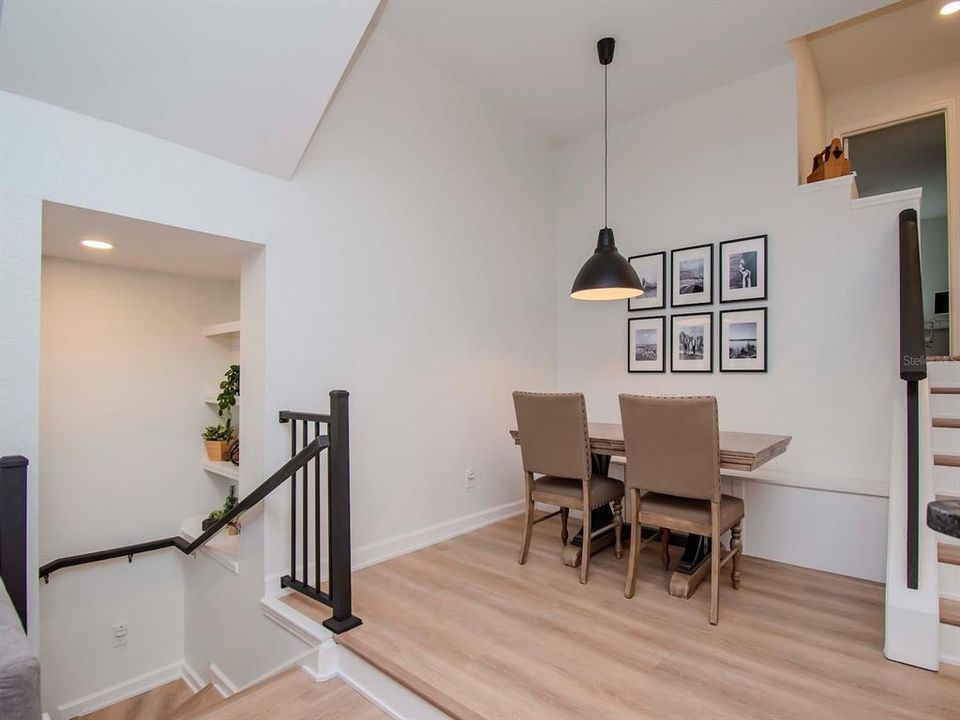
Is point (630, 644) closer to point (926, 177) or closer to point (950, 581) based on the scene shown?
point (950, 581)

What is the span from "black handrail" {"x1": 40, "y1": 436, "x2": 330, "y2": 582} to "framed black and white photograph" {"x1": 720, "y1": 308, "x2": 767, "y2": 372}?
2.77 meters

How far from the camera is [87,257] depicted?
2.80 metres

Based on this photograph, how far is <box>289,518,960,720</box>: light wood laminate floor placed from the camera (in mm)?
1711

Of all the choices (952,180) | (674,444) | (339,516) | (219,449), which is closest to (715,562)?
(674,444)

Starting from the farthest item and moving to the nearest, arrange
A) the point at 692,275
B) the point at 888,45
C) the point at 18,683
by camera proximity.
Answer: the point at 692,275 → the point at 888,45 → the point at 18,683

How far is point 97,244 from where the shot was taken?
252 centimetres

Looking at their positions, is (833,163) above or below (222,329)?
above

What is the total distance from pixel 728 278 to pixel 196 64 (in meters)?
3.31

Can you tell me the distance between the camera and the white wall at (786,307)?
295 centimetres

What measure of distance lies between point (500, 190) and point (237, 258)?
2038 millimetres

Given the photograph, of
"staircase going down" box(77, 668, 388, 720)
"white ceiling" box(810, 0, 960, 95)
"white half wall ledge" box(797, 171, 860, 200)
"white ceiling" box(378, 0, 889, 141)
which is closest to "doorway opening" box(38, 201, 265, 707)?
"staircase going down" box(77, 668, 388, 720)

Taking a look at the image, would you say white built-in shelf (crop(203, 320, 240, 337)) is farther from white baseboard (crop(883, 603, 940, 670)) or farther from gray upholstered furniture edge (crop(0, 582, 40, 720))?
white baseboard (crop(883, 603, 940, 670))

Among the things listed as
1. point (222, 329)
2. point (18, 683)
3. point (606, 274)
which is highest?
point (606, 274)

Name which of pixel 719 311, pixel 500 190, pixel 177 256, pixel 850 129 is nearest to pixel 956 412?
pixel 719 311
